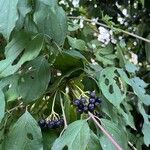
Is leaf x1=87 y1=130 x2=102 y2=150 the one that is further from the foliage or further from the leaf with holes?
the leaf with holes

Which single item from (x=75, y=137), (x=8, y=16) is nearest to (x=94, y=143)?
(x=75, y=137)

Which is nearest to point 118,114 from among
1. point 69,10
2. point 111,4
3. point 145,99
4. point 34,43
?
point 145,99

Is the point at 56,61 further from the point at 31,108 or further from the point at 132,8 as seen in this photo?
the point at 132,8

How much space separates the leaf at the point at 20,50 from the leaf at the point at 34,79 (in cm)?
3

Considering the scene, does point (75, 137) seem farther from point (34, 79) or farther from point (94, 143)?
point (34, 79)

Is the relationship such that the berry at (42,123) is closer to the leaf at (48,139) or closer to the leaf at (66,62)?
the leaf at (48,139)

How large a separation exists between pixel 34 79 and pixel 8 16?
0.49ft

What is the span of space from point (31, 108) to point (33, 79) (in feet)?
0.20

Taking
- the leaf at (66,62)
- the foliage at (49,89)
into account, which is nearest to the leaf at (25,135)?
the foliage at (49,89)

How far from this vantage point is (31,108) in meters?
0.87

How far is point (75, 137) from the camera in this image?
0.75 meters

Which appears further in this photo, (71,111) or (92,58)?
(92,58)

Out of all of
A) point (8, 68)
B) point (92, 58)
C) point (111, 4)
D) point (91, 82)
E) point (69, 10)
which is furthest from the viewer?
point (111, 4)

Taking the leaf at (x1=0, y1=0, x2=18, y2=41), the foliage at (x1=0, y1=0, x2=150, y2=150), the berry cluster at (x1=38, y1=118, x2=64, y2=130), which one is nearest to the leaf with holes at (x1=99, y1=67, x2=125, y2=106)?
the foliage at (x1=0, y1=0, x2=150, y2=150)
